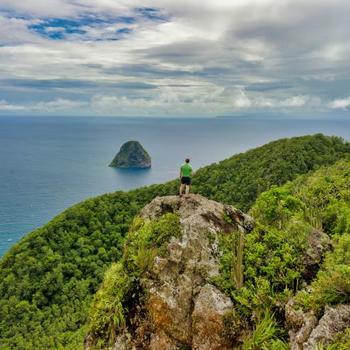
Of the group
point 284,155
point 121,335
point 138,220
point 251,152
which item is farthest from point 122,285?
point 251,152

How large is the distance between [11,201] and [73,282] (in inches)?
3293

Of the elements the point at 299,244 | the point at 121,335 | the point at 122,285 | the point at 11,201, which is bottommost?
the point at 11,201

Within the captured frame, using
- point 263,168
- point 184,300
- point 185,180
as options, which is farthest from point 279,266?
point 263,168

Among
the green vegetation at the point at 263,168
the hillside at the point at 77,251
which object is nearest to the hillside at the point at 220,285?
the hillside at the point at 77,251

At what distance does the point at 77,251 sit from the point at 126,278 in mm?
37116

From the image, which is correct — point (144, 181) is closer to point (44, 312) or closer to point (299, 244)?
point (44, 312)

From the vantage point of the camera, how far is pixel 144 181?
15125cm

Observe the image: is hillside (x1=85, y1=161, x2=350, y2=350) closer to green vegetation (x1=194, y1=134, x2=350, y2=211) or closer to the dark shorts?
the dark shorts

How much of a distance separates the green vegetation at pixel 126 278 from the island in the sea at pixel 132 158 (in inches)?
6805

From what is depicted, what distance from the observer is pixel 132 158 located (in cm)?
18500

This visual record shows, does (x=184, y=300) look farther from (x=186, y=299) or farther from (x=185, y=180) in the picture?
(x=185, y=180)

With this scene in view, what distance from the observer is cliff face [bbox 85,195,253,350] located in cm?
1023

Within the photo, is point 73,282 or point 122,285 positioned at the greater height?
point 122,285

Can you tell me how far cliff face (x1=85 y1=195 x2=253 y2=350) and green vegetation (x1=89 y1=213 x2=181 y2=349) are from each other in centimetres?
16
